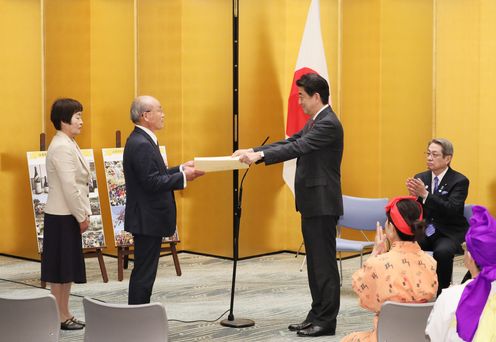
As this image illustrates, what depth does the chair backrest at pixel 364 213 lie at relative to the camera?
754cm

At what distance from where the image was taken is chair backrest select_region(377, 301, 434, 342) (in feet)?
12.7

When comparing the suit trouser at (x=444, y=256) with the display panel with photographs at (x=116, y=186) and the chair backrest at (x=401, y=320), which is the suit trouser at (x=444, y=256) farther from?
the display panel with photographs at (x=116, y=186)

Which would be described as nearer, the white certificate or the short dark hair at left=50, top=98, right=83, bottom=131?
the white certificate

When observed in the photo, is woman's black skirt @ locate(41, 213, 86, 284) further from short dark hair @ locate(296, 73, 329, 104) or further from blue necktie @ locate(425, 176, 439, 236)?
blue necktie @ locate(425, 176, 439, 236)

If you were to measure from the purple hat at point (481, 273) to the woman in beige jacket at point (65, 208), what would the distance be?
3.31 meters

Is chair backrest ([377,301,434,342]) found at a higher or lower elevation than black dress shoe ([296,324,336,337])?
higher

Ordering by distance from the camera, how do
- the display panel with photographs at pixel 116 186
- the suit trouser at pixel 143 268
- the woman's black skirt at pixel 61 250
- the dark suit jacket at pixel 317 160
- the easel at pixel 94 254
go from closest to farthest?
the suit trouser at pixel 143 268, the dark suit jacket at pixel 317 160, the woman's black skirt at pixel 61 250, the easel at pixel 94 254, the display panel with photographs at pixel 116 186

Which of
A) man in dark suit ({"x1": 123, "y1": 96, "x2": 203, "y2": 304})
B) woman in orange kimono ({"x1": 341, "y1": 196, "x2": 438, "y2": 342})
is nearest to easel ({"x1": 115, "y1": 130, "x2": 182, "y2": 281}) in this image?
man in dark suit ({"x1": 123, "y1": 96, "x2": 203, "y2": 304})

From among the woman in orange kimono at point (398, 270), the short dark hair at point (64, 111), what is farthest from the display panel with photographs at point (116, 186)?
the woman in orange kimono at point (398, 270)

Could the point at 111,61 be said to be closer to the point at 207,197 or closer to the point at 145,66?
the point at 145,66

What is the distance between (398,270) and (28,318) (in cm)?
176

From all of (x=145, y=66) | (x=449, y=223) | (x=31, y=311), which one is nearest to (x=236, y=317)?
(x=449, y=223)

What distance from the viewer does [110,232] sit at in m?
8.79

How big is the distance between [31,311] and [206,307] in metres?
2.73
